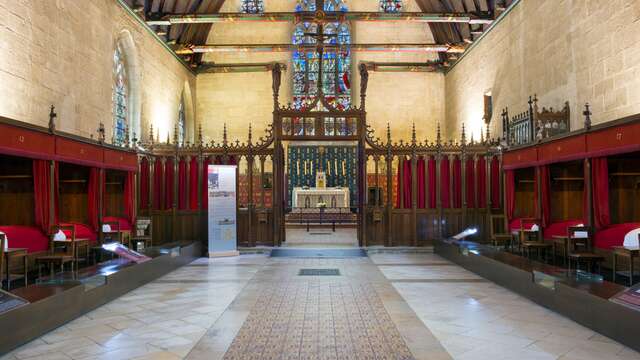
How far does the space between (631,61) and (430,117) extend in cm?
1281

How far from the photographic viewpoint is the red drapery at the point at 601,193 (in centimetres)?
727

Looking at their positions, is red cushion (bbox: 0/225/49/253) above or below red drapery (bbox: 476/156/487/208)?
below

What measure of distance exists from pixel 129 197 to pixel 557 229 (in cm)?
863

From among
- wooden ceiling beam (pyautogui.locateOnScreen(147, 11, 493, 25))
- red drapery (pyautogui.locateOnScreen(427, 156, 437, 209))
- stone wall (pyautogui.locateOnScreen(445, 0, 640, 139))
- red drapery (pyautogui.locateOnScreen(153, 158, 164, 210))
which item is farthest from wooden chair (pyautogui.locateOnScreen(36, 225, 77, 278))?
stone wall (pyautogui.locateOnScreen(445, 0, 640, 139))

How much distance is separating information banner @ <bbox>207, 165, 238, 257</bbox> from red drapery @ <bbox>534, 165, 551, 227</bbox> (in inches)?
258

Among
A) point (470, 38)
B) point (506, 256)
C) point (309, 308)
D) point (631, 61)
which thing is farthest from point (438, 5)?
point (309, 308)

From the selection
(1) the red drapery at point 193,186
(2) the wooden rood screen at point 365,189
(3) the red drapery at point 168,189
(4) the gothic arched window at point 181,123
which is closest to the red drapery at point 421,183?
(2) the wooden rood screen at point 365,189

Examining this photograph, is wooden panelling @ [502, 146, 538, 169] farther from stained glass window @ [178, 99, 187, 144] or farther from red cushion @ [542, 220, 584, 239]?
stained glass window @ [178, 99, 187, 144]

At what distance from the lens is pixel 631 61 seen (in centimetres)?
880

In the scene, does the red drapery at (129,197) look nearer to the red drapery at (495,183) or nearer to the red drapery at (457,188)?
the red drapery at (457,188)

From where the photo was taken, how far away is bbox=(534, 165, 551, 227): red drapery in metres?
8.91

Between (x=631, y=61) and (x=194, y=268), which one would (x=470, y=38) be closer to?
(x=631, y=61)

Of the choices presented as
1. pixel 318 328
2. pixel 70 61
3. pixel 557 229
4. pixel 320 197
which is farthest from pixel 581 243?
pixel 320 197

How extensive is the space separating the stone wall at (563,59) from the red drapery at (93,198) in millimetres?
10064
